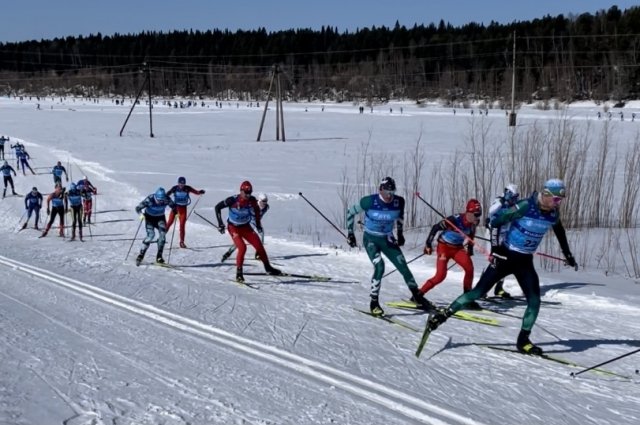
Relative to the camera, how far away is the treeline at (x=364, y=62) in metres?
84.4

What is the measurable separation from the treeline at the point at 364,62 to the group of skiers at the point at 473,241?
41166mm

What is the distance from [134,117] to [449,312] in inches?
2866

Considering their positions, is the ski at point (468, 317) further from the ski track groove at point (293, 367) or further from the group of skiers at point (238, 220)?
the group of skiers at point (238, 220)

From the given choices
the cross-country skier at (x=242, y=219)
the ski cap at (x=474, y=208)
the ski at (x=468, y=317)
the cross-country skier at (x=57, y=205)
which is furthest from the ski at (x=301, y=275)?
the cross-country skier at (x=57, y=205)

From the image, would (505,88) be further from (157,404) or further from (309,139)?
(157,404)

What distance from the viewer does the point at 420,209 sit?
20594 millimetres

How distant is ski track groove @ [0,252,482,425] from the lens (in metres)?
6.35

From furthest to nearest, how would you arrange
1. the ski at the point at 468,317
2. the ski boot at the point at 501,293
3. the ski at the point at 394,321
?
the ski boot at the point at 501,293, the ski at the point at 468,317, the ski at the point at 394,321

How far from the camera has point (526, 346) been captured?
26.4 feet

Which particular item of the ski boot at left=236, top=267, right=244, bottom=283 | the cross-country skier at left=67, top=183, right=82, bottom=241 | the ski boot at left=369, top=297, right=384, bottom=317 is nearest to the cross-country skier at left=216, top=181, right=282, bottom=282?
the ski boot at left=236, top=267, right=244, bottom=283

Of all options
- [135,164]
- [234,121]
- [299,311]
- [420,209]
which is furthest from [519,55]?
[299,311]

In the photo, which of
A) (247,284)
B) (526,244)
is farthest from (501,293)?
(247,284)

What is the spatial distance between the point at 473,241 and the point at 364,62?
121m

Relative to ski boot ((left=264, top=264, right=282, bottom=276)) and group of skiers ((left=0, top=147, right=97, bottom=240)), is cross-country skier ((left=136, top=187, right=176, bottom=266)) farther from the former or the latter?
group of skiers ((left=0, top=147, right=97, bottom=240))
